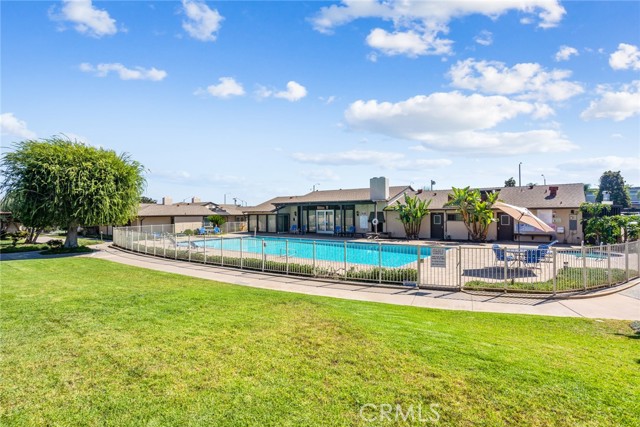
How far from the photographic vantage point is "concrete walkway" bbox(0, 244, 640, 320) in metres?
8.42

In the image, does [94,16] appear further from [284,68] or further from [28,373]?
[28,373]

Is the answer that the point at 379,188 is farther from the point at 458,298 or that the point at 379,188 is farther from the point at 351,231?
the point at 458,298

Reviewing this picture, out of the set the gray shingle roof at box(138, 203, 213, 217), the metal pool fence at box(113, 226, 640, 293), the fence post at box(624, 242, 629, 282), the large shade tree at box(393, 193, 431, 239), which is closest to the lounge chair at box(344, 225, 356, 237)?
the large shade tree at box(393, 193, 431, 239)

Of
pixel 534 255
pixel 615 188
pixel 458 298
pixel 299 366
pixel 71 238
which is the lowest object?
pixel 458 298

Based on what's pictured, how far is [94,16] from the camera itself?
10688mm

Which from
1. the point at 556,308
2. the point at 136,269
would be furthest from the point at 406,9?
the point at 136,269

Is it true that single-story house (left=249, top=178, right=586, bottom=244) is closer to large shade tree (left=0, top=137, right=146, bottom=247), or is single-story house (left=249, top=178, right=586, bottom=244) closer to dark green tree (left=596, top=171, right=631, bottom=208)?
large shade tree (left=0, top=137, right=146, bottom=247)

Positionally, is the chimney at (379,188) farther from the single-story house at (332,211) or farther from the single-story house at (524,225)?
the single-story house at (524,225)

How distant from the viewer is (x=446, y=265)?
11.8 metres

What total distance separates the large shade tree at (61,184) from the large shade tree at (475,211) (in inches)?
940

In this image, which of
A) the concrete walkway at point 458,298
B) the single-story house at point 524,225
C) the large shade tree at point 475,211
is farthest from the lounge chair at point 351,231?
the concrete walkway at point 458,298

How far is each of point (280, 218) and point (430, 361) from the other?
31604 millimetres

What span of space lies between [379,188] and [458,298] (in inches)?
807

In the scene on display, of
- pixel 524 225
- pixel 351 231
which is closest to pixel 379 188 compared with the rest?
pixel 351 231
